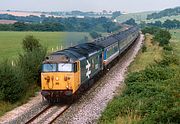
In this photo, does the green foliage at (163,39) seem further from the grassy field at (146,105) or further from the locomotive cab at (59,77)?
the locomotive cab at (59,77)

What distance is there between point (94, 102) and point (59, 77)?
8.59 ft

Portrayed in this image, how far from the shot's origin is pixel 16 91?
926 inches

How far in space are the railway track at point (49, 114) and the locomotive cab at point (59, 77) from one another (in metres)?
0.71

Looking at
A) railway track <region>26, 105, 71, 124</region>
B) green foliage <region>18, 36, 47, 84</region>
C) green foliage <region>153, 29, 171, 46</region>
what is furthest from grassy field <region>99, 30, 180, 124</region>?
green foliage <region>153, 29, 171, 46</region>

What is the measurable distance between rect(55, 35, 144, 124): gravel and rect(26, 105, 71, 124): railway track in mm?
305

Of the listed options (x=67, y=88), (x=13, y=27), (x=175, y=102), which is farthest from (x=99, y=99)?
(x=13, y=27)

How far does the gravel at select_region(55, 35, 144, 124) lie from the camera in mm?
19391

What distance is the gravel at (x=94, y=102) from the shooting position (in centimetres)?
1939

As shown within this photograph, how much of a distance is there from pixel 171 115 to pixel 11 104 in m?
12.1

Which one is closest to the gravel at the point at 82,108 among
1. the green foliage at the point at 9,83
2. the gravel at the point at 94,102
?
the gravel at the point at 94,102

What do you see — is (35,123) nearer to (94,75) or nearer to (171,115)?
(171,115)

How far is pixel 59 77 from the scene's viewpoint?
74.0 ft

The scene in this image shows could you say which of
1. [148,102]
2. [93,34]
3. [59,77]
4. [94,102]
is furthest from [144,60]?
[148,102]

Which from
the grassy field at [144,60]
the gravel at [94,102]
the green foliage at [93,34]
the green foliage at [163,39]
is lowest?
the green foliage at [163,39]
